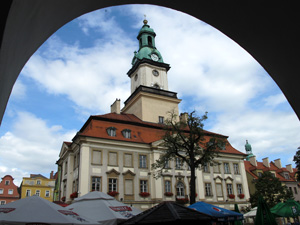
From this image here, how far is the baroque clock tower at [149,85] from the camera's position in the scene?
38750 millimetres

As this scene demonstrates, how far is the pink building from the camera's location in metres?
58.9

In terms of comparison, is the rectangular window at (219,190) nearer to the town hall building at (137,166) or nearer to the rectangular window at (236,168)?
the town hall building at (137,166)

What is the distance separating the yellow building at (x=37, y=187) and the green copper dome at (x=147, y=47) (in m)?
35.6

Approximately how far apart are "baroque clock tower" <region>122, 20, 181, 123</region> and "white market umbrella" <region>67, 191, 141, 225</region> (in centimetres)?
2617

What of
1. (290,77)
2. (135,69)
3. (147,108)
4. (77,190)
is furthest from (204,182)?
(290,77)

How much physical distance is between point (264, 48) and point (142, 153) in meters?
28.3

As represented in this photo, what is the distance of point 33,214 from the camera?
275 inches

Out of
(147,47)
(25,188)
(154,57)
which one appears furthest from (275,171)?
(25,188)

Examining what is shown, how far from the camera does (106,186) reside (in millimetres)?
27188

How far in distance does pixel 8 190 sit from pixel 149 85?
140 feet

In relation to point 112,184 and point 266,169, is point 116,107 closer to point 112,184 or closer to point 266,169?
point 112,184

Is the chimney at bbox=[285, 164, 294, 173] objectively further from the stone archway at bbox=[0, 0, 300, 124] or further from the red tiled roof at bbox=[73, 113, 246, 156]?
the stone archway at bbox=[0, 0, 300, 124]

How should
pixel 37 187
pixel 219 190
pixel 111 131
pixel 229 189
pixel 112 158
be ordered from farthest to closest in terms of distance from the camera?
pixel 37 187
pixel 229 189
pixel 219 190
pixel 111 131
pixel 112 158

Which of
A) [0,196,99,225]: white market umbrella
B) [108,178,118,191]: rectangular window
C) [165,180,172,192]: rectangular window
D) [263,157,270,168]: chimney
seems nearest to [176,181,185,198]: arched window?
[165,180,172,192]: rectangular window
